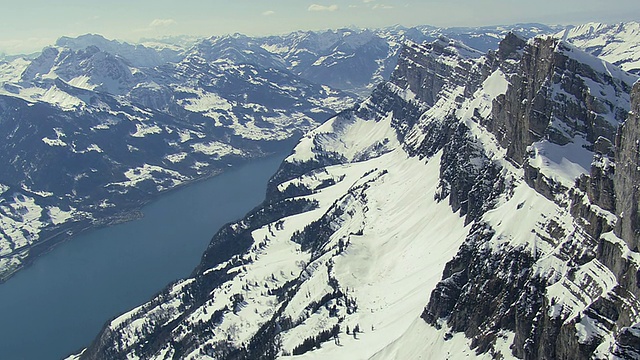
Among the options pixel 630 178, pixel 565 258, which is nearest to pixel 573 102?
pixel 565 258

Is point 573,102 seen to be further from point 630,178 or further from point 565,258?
point 630,178

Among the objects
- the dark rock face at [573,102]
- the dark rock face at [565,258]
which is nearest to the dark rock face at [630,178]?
the dark rock face at [565,258]

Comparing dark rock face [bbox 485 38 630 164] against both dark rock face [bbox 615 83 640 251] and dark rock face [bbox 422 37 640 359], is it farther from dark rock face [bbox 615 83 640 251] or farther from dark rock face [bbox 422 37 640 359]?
dark rock face [bbox 615 83 640 251]

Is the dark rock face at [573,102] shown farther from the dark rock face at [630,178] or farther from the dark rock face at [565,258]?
the dark rock face at [630,178]

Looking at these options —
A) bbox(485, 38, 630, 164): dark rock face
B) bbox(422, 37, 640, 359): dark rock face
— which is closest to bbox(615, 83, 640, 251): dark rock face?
bbox(422, 37, 640, 359): dark rock face

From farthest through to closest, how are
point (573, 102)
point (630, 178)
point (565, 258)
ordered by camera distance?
point (573, 102) < point (565, 258) < point (630, 178)

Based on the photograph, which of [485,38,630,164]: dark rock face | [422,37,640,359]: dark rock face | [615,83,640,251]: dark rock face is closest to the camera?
[615,83,640,251]: dark rock face

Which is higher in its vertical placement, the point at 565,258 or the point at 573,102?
the point at 573,102

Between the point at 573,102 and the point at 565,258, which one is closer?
the point at 565,258
